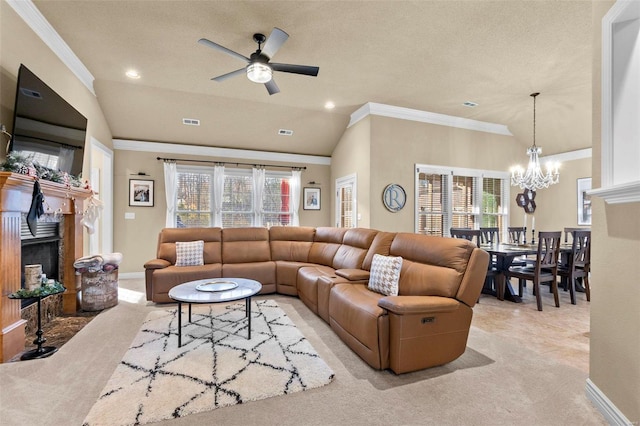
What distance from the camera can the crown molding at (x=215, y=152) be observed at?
5.62 meters

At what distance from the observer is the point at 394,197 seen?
5.39 m

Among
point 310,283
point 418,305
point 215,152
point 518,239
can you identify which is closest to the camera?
point 418,305

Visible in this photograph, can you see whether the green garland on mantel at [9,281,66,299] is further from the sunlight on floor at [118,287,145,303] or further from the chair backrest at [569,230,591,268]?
the chair backrest at [569,230,591,268]

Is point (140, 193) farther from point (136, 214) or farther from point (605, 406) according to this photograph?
point (605, 406)

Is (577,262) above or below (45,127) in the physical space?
below

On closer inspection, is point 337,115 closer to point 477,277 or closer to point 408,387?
point 477,277

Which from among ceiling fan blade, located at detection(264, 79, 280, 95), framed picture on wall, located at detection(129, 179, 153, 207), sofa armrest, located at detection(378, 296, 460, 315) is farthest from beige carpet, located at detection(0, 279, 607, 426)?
framed picture on wall, located at detection(129, 179, 153, 207)

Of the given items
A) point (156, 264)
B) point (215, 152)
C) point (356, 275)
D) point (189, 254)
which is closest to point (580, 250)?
point (356, 275)

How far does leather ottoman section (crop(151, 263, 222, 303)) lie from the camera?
3934 mm

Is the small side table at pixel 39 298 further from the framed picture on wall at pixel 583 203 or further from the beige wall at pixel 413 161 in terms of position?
the framed picture on wall at pixel 583 203

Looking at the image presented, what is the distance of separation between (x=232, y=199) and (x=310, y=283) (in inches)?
133

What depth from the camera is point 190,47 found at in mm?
3498

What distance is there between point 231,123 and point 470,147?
15.9 ft

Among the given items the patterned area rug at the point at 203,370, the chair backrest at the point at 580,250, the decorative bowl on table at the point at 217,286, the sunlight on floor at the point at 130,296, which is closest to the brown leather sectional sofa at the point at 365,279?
the sunlight on floor at the point at 130,296
